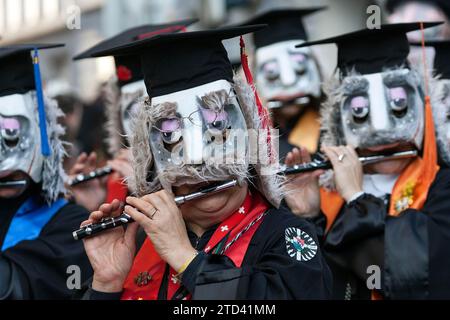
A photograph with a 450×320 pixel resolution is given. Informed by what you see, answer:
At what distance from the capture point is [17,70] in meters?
4.18

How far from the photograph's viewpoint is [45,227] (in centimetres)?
420

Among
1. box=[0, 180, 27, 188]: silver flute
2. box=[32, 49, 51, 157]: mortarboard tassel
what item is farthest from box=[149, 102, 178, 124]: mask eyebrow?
box=[0, 180, 27, 188]: silver flute

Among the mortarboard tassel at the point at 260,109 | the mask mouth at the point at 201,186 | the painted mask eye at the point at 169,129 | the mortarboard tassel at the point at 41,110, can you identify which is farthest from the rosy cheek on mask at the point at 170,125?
the mortarboard tassel at the point at 41,110

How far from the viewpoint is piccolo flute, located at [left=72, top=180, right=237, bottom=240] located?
3188mm

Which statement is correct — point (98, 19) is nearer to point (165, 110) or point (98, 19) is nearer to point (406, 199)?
point (406, 199)

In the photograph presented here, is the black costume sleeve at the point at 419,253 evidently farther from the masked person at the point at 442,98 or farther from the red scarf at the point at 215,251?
the red scarf at the point at 215,251

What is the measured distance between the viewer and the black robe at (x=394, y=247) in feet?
12.5

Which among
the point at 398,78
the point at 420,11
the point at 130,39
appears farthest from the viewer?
the point at 420,11

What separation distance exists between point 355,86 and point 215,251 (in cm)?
144

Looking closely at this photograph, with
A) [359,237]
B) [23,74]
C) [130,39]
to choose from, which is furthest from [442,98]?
[23,74]

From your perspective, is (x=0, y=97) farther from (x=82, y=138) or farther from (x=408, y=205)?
(x=82, y=138)

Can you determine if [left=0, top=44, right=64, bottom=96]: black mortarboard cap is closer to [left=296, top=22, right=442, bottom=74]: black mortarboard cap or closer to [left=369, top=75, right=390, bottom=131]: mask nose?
[left=296, top=22, right=442, bottom=74]: black mortarboard cap

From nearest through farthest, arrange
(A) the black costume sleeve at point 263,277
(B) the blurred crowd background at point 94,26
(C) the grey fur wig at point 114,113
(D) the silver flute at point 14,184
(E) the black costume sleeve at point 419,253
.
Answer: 1. (A) the black costume sleeve at point 263,277
2. (E) the black costume sleeve at point 419,253
3. (D) the silver flute at point 14,184
4. (C) the grey fur wig at point 114,113
5. (B) the blurred crowd background at point 94,26

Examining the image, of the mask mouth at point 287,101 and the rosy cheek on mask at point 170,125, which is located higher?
the rosy cheek on mask at point 170,125
